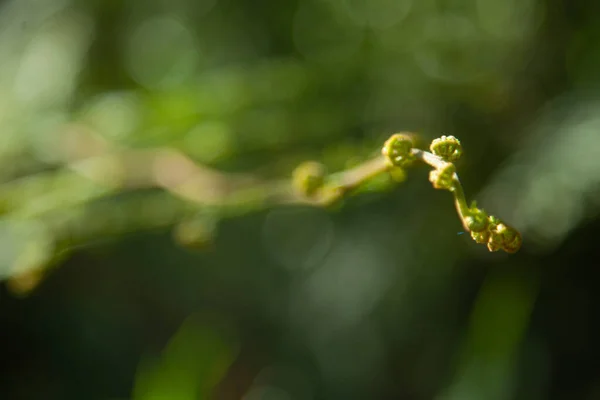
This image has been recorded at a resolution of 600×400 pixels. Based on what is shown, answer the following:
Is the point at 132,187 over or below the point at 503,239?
over

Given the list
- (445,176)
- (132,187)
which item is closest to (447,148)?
(445,176)

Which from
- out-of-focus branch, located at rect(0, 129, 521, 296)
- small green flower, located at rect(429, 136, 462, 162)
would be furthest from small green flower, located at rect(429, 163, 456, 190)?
out-of-focus branch, located at rect(0, 129, 521, 296)

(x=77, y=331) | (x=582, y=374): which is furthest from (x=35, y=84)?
(x=582, y=374)

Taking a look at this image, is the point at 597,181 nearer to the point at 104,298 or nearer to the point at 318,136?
the point at 318,136

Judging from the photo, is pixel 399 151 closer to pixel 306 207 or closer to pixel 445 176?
pixel 445 176

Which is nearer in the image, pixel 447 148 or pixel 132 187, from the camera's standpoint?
pixel 447 148

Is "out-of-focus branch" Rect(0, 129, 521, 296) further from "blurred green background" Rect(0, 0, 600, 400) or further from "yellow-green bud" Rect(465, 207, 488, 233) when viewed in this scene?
"yellow-green bud" Rect(465, 207, 488, 233)
